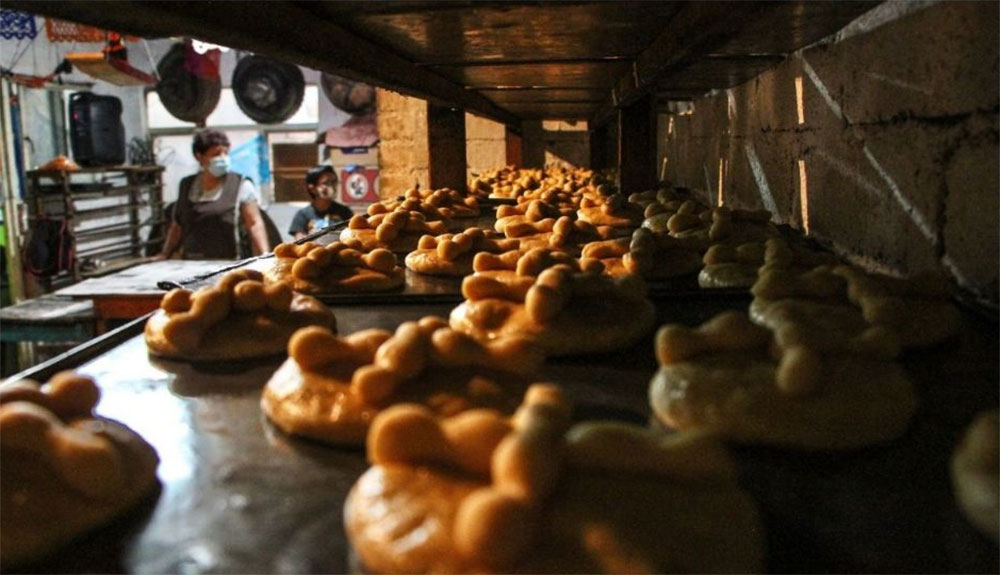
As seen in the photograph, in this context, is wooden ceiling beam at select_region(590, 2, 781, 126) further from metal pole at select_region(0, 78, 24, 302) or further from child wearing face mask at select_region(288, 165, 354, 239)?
metal pole at select_region(0, 78, 24, 302)

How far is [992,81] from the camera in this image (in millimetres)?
1597

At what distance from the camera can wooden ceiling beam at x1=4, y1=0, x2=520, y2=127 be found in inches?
49.9

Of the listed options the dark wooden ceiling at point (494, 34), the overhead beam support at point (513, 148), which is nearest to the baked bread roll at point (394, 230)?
the dark wooden ceiling at point (494, 34)

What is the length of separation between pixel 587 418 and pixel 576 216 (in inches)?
80.9

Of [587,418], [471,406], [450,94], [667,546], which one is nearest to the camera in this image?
[667,546]

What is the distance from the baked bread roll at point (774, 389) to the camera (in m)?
1.14

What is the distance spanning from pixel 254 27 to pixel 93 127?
29.4 feet

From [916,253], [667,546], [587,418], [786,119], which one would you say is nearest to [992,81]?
[916,253]

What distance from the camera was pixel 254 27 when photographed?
1589mm

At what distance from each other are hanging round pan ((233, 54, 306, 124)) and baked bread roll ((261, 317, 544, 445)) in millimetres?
10110

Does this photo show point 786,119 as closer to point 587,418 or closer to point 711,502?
point 587,418

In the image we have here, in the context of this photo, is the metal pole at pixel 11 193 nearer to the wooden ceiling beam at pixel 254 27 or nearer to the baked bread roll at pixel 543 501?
the wooden ceiling beam at pixel 254 27

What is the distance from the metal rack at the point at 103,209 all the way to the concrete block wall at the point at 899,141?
7.91 metres

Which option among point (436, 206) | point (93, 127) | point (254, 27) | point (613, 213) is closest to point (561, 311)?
point (254, 27)
